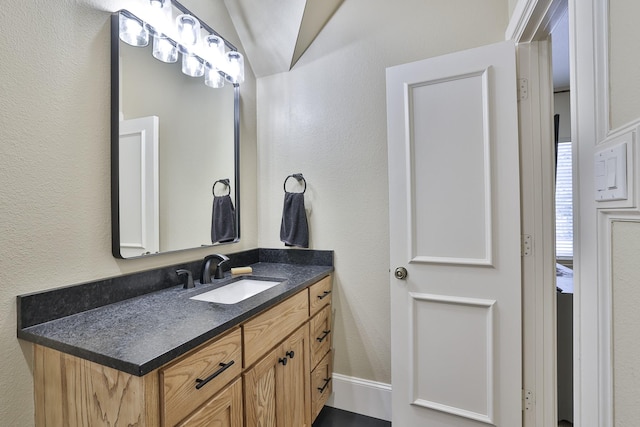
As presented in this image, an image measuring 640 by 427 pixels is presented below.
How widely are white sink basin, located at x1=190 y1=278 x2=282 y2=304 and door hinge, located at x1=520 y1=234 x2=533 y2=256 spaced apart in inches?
47.7

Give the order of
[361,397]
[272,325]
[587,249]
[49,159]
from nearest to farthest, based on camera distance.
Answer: [587,249] → [49,159] → [272,325] → [361,397]

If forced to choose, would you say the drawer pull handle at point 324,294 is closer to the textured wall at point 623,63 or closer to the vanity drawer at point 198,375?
the vanity drawer at point 198,375

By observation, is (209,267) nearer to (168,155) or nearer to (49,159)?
(168,155)

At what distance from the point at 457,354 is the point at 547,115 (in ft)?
4.09

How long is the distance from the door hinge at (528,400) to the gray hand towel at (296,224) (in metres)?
1.36

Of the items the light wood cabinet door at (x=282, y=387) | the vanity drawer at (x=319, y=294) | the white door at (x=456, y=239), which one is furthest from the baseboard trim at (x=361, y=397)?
the vanity drawer at (x=319, y=294)

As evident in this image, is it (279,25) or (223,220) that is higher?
(279,25)

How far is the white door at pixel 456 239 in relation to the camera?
54.7 inches

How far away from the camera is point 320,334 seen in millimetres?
1728

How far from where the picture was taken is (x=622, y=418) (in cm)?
61

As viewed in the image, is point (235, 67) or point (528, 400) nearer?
point (528, 400)

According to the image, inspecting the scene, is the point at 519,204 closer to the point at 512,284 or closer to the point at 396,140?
the point at 512,284

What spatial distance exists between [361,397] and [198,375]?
1.33 metres

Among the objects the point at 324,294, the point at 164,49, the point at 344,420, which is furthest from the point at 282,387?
the point at 164,49
